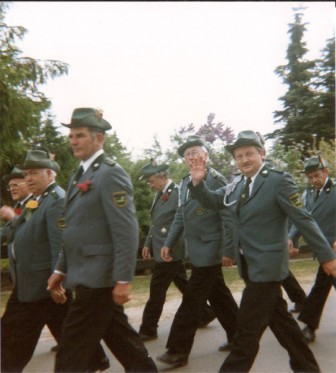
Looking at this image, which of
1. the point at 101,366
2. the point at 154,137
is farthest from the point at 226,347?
the point at 154,137

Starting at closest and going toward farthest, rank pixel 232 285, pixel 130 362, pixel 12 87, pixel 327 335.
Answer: pixel 130 362 → pixel 327 335 → pixel 232 285 → pixel 12 87

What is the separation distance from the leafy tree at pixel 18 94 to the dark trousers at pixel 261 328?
708 centimetres

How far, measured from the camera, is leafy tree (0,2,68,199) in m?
10.1

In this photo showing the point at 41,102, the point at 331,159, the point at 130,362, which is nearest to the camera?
the point at 130,362

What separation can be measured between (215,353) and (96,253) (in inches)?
98.0

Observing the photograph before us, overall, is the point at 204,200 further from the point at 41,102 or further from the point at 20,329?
the point at 41,102

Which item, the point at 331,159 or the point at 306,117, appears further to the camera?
the point at 306,117

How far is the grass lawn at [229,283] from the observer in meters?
8.81

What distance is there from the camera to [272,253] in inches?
161

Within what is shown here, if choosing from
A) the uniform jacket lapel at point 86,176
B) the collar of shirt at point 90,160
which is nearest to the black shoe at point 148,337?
the uniform jacket lapel at point 86,176

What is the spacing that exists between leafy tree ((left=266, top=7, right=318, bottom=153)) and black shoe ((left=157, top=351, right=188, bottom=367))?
16.2m

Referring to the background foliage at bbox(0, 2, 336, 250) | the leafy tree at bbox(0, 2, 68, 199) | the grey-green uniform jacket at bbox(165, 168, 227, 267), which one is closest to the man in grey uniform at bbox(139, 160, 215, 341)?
the grey-green uniform jacket at bbox(165, 168, 227, 267)

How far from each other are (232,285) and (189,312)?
4.53 meters

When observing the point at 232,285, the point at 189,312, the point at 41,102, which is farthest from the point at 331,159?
the point at 189,312
